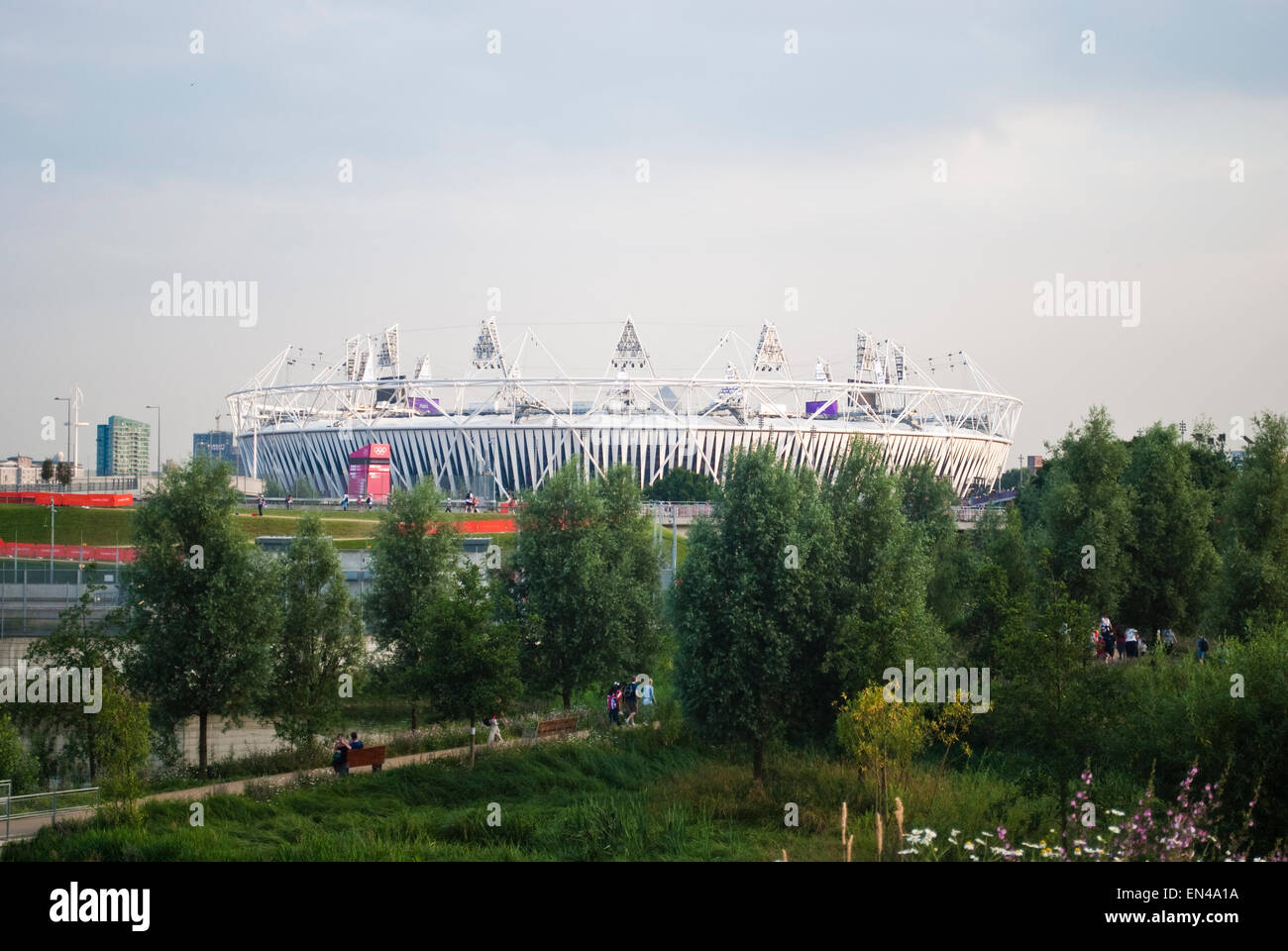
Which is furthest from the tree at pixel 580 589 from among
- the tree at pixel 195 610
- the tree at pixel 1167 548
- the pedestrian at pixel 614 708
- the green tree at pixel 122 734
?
the tree at pixel 1167 548

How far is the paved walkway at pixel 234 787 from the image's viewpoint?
1656 cm

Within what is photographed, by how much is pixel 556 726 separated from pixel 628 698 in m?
3.46

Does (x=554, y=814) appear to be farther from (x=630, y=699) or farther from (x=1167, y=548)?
(x=1167, y=548)

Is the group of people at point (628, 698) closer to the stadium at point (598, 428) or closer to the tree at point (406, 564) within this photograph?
the tree at point (406, 564)

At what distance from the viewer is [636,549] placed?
30.1m

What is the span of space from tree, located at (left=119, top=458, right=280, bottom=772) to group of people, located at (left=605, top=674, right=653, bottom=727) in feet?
24.3

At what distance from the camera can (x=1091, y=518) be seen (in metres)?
32.2

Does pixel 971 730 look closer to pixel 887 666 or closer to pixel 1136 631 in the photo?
pixel 887 666

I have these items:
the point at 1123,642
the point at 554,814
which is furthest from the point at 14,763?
the point at 1123,642

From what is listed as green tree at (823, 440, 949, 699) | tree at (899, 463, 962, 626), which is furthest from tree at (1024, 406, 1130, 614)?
green tree at (823, 440, 949, 699)

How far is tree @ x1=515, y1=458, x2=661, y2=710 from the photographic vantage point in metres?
27.8

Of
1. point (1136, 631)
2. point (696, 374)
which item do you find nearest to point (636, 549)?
point (1136, 631)

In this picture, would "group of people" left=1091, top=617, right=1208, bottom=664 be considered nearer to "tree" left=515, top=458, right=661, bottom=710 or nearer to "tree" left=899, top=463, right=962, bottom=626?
"tree" left=899, top=463, right=962, bottom=626

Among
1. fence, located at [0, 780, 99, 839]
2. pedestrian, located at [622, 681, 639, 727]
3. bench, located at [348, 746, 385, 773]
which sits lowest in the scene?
pedestrian, located at [622, 681, 639, 727]
